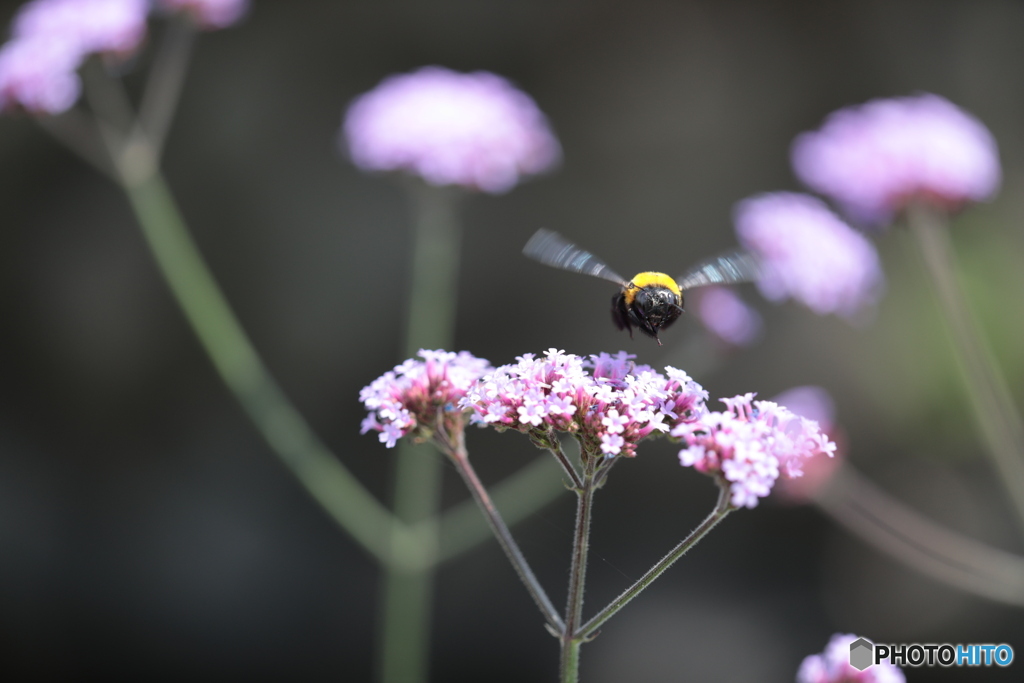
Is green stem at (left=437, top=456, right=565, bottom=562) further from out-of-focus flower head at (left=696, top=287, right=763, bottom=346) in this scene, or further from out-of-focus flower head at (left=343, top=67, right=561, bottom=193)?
out-of-focus flower head at (left=343, top=67, right=561, bottom=193)

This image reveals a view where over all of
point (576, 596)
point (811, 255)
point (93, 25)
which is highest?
point (93, 25)

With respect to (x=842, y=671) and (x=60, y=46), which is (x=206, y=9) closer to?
(x=60, y=46)

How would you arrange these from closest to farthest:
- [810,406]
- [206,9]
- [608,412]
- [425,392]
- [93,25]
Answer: [608,412], [425,392], [93,25], [206,9], [810,406]

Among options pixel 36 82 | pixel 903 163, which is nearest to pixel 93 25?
pixel 36 82

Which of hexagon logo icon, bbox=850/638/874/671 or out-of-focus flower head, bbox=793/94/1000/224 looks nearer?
hexagon logo icon, bbox=850/638/874/671

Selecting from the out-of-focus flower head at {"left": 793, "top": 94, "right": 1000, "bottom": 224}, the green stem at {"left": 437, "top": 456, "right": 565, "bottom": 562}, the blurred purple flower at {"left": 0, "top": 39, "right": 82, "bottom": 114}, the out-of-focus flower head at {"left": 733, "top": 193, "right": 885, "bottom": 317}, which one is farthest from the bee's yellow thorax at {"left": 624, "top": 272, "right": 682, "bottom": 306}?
the blurred purple flower at {"left": 0, "top": 39, "right": 82, "bottom": 114}
